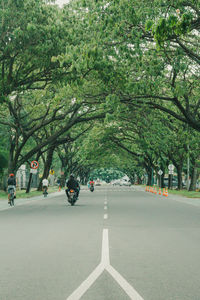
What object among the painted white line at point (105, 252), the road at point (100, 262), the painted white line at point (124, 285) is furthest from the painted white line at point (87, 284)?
A: the painted white line at point (105, 252)

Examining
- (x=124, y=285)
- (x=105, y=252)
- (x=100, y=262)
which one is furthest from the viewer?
(x=105, y=252)

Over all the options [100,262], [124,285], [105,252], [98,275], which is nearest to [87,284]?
[124,285]

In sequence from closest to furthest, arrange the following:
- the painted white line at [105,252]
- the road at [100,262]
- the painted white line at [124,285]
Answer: the painted white line at [124,285] → the road at [100,262] → the painted white line at [105,252]

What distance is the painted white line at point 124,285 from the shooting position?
18.1ft

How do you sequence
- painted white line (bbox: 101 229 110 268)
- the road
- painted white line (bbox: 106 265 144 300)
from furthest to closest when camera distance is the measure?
painted white line (bbox: 101 229 110 268)
the road
painted white line (bbox: 106 265 144 300)

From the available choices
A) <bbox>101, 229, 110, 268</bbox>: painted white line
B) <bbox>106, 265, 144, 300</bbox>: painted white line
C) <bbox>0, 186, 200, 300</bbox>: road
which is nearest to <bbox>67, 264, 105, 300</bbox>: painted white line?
<bbox>0, 186, 200, 300</bbox>: road

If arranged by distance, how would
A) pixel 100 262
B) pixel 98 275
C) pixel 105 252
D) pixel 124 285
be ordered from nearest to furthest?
pixel 124 285 < pixel 98 275 < pixel 100 262 < pixel 105 252

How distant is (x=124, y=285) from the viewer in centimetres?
608

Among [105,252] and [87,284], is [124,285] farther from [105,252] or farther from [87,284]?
[105,252]

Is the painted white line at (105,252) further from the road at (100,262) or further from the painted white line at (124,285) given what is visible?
the painted white line at (124,285)

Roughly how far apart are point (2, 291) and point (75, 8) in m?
17.7

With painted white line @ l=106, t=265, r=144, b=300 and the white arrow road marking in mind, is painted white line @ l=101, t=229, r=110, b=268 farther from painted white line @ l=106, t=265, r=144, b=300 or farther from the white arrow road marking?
painted white line @ l=106, t=265, r=144, b=300

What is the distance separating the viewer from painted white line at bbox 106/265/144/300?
5.52 meters

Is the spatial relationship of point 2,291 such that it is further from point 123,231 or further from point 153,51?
point 153,51
